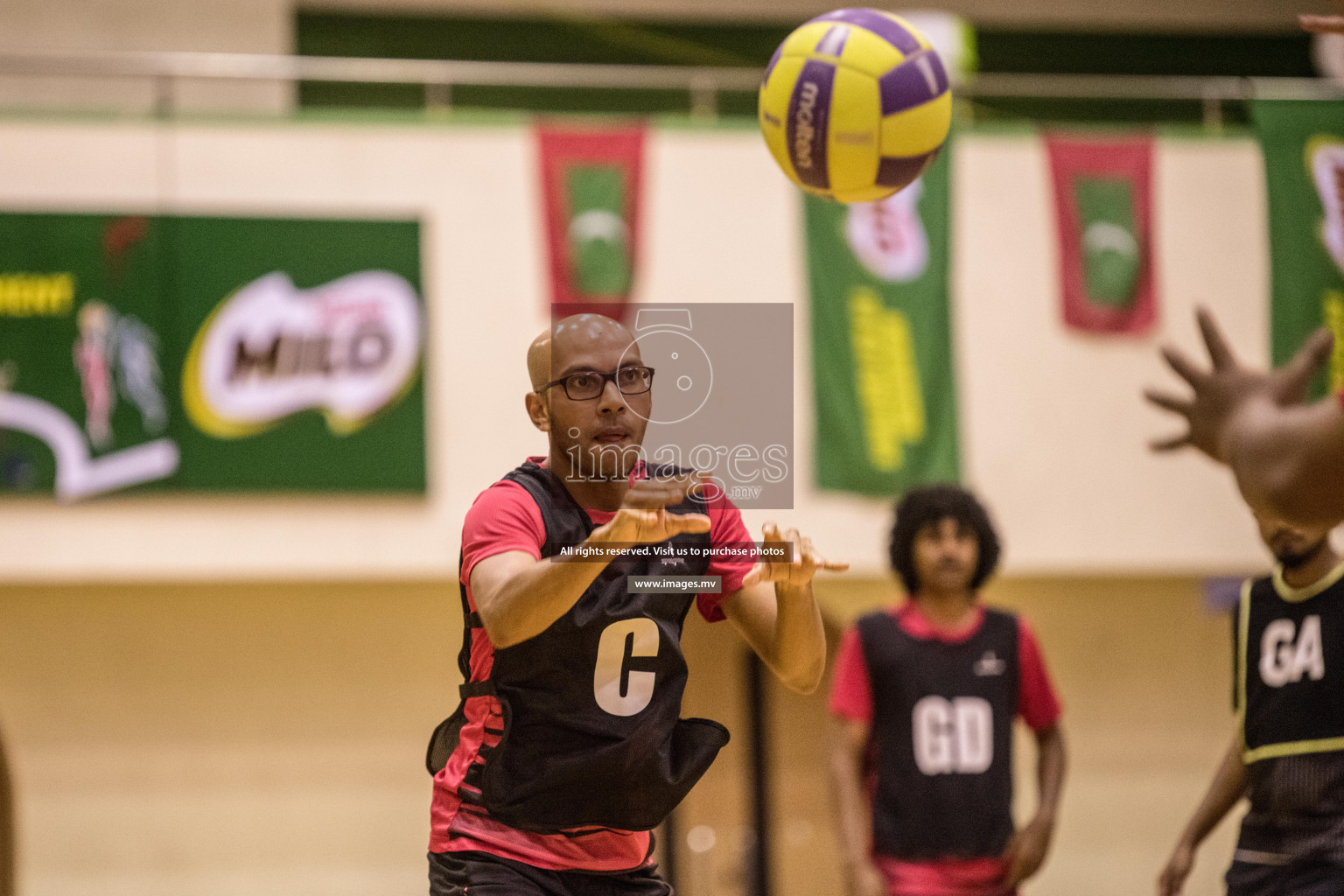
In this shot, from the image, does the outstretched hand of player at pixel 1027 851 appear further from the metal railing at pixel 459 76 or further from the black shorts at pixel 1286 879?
the metal railing at pixel 459 76

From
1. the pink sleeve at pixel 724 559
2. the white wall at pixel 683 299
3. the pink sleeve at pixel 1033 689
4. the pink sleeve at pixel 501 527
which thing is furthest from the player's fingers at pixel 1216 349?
the white wall at pixel 683 299

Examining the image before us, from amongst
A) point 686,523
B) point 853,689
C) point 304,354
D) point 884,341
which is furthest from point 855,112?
point 304,354

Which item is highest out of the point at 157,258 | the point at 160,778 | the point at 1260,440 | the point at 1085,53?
the point at 1085,53

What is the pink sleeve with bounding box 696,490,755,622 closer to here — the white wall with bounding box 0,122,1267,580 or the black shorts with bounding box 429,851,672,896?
the black shorts with bounding box 429,851,672,896

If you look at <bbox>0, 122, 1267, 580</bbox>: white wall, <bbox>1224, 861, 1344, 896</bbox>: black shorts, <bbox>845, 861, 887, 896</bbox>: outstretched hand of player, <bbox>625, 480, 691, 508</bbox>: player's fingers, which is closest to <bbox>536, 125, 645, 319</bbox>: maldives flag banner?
<bbox>0, 122, 1267, 580</bbox>: white wall

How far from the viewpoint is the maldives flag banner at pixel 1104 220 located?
8945 mm

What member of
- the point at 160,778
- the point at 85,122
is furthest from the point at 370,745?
the point at 85,122

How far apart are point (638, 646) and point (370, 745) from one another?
265 inches

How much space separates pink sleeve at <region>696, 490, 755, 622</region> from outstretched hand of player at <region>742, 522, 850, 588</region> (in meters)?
0.22

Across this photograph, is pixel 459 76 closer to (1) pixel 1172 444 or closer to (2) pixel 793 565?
(2) pixel 793 565

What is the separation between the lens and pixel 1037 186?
911cm

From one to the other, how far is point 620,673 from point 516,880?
1.62 feet

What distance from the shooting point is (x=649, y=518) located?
2.87 meters

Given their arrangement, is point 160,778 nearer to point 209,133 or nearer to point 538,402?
point 209,133
